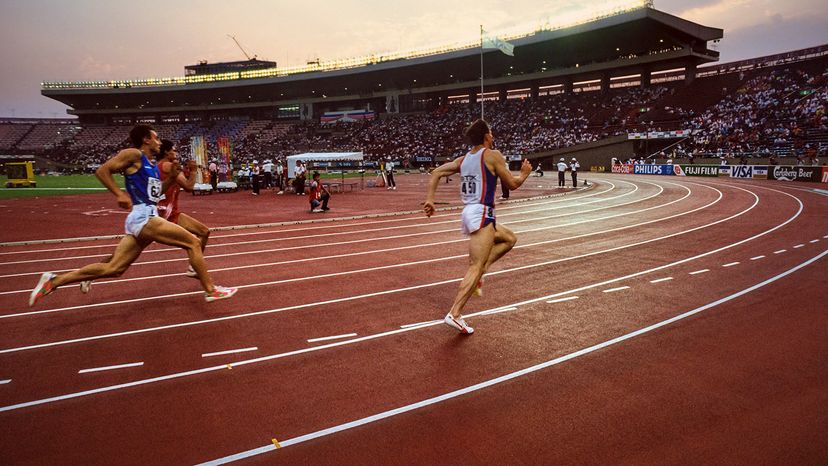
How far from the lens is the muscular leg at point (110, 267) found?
5.84 m

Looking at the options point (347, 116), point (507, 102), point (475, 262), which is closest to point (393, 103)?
point (347, 116)

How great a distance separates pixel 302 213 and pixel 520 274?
39.6 feet

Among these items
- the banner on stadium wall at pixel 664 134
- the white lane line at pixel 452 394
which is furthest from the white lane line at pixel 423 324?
the banner on stadium wall at pixel 664 134

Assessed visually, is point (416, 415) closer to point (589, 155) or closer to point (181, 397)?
point (181, 397)

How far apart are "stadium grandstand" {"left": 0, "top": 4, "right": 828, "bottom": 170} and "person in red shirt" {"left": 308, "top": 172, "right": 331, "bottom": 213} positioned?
36.1 m

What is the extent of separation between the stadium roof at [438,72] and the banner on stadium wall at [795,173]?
862 inches

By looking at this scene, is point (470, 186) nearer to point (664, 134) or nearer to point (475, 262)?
point (475, 262)

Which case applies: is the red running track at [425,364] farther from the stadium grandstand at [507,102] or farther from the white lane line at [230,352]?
the stadium grandstand at [507,102]

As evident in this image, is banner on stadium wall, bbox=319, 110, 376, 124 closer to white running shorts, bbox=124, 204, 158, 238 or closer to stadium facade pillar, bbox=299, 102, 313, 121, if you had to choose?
stadium facade pillar, bbox=299, 102, 313, 121

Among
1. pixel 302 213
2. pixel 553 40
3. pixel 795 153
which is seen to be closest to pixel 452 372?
pixel 302 213

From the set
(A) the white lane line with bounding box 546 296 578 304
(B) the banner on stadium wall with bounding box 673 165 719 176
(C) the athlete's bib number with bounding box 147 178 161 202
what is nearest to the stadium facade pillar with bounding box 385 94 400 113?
(B) the banner on stadium wall with bounding box 673 165 719 176

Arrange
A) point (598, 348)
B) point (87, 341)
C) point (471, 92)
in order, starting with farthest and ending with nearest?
point (471, 92) < point (87, 341) < point (598, 348)

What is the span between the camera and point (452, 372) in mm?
4414

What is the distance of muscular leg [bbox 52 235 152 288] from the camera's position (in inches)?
230
